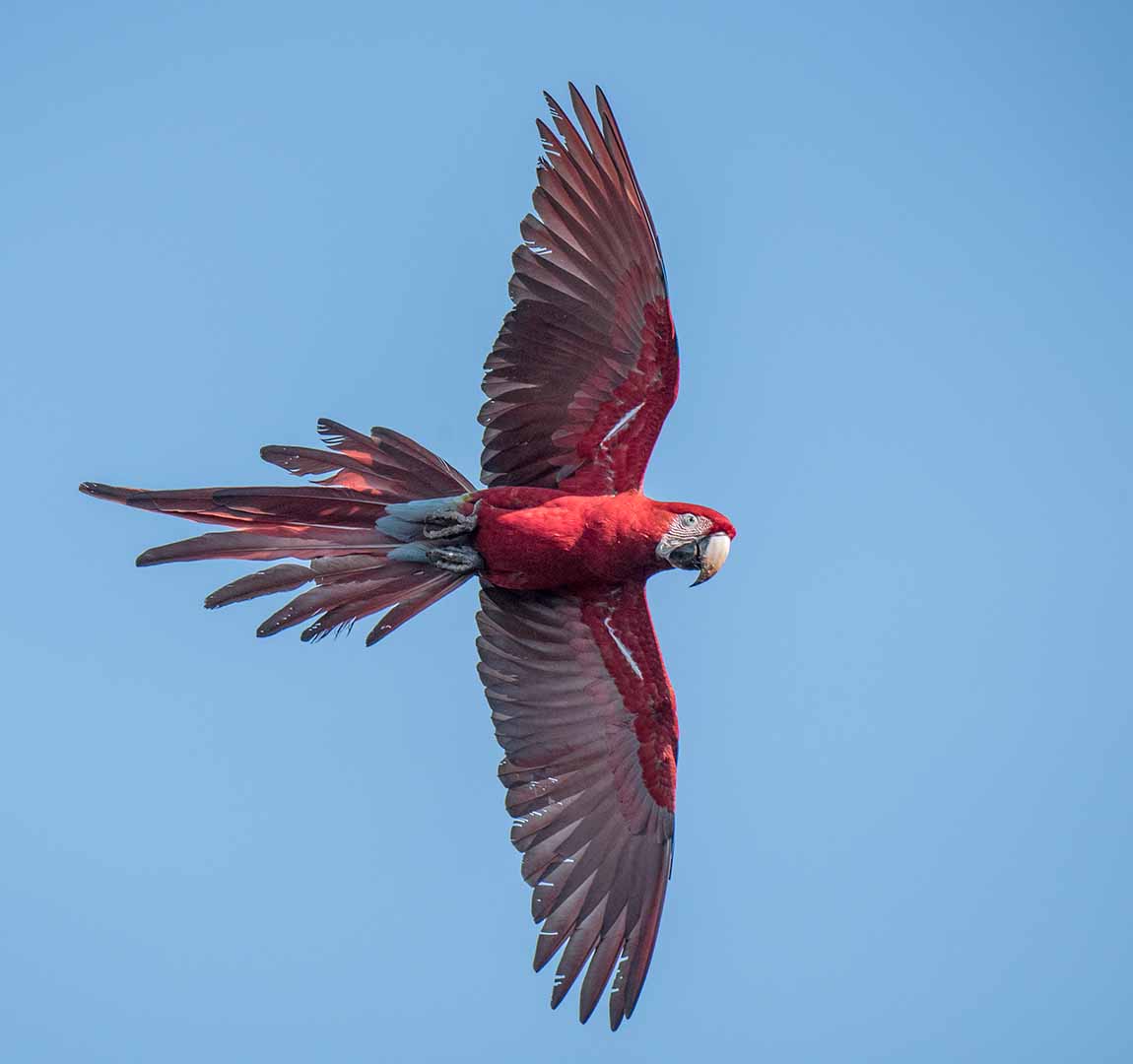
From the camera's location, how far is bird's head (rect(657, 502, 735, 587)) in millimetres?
8359

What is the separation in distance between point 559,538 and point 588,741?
1.48 meters

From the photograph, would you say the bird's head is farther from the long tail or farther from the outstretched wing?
the long tail

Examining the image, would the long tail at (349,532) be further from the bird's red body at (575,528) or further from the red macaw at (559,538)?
the bird's red body at (575,528)

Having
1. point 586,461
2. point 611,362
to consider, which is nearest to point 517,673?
point 586,461

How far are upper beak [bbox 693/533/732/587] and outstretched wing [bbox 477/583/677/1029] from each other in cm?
66

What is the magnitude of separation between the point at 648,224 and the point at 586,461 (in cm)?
141

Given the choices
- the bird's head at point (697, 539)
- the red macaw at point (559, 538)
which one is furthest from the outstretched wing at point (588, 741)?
the bird's head at point (697, 539)

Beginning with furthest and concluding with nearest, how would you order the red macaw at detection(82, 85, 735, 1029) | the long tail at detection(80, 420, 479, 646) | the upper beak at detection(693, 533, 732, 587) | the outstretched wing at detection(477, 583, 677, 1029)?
the outstretched wing at detection(477, 583, 677, 1029)
the upper beak at detection(693, 533, 732, 587)
the red macaw at detection(82, 85, 735, 1029)
the long tail at detection(80, 420, 479, 646)

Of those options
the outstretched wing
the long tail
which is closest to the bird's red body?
the long tail

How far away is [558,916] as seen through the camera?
28.5ft

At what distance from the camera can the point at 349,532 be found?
841 centimetres

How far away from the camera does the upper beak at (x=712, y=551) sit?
835cm

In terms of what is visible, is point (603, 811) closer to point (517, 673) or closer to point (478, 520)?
point (517, 673)

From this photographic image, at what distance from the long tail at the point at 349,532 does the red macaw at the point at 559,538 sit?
1 cm
